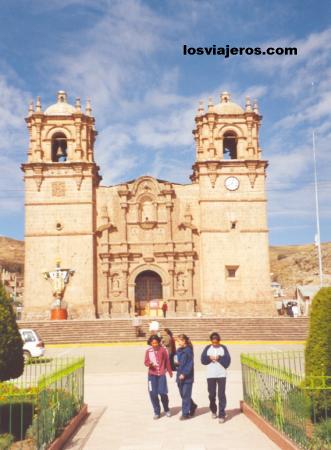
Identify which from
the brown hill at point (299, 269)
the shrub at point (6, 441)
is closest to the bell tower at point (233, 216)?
the shrub at point (6, 441)

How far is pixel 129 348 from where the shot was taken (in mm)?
23406

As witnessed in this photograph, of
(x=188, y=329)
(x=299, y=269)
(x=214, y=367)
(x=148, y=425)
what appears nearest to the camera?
(x=148, y=425)

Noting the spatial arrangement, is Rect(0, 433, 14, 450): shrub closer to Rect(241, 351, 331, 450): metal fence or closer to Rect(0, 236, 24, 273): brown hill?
Rect(241, 351, 331, 450): metal fence

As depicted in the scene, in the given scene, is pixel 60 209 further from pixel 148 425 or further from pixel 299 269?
pixel 299 269

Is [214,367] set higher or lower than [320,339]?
lower

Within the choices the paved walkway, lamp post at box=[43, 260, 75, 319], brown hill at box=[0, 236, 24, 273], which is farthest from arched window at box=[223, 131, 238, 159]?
brown hill at box=[0, 236, 24, 273]

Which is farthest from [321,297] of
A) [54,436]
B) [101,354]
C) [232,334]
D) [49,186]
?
[49,186]

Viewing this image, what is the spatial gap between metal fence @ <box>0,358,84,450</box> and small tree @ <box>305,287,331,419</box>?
139 inches

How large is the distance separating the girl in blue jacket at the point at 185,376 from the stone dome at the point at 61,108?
3013 centimetres

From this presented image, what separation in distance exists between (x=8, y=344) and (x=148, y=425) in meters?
2.80

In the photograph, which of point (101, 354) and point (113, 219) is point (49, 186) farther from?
point (101, 354)

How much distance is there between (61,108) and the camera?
124 feet

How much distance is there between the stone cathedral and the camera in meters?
34.9

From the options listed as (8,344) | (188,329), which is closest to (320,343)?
(8,344)
